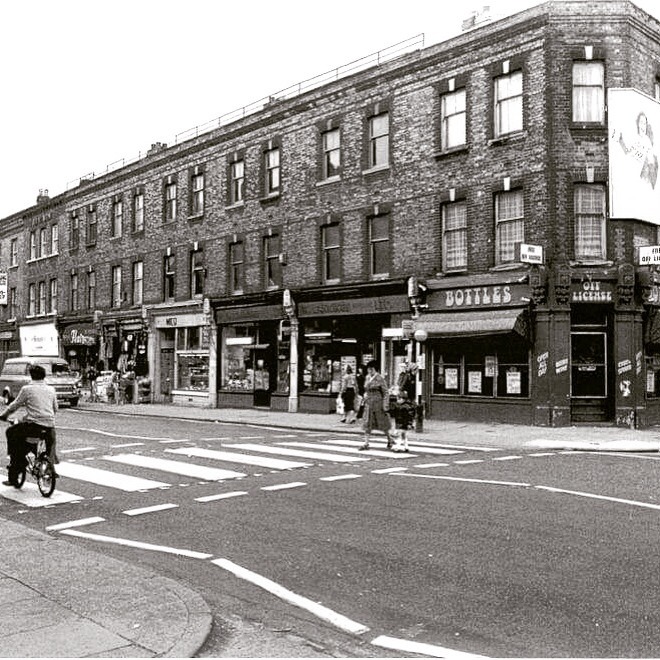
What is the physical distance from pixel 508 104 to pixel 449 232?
4.07 m

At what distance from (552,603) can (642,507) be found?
414 cm

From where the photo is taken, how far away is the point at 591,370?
22.1 metres

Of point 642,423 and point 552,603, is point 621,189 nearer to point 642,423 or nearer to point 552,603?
point 642,423

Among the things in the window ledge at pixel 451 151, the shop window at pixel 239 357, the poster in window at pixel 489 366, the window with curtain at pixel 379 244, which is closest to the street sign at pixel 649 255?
the poster in window at pixel 489 366

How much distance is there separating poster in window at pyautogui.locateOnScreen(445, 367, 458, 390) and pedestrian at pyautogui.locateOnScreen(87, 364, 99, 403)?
65.3 feet

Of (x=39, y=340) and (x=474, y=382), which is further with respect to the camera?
(x=39, y=340)

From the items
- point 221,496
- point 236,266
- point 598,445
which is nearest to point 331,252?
point 236,266

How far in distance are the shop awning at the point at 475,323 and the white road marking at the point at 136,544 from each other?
49.9 ft

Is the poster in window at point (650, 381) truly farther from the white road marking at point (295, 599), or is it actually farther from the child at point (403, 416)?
the white road marking at point (295, 599)

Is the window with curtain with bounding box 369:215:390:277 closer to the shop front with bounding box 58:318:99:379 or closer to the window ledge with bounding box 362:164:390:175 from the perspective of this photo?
the window ledge with bounding box 362:164:390:175

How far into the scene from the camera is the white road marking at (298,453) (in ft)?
47.7

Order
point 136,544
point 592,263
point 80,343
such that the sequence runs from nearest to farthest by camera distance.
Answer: point 136,544 → point 592,263 → point 80,343

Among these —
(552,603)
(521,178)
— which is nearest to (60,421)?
(521,178)

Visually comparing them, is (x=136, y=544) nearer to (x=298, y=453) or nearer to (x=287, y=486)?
(x=287, y=486)
